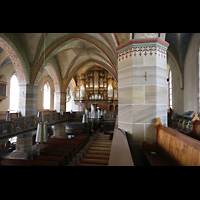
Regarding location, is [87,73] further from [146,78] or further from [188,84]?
[146,78]

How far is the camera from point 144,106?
3.30m

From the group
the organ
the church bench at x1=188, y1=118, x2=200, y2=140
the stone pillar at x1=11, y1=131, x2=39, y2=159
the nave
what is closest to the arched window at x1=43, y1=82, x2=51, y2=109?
the organ

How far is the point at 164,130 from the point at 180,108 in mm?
9384

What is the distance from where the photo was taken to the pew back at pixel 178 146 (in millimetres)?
2037

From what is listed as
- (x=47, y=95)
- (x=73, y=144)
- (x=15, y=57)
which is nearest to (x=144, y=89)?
(x=73, y=144)

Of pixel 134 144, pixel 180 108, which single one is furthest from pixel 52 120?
pixel 180 108

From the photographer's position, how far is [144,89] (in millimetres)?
3311

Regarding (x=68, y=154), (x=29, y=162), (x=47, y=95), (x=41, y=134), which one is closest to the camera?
(x=41, y=134)

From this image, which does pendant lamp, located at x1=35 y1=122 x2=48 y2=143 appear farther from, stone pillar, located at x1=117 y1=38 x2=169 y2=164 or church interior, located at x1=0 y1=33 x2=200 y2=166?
stone pillar, located at x1=117 y1=38 x2=169 y2=164

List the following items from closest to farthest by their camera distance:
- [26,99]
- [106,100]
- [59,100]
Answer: [26,99]
[59,100]
[106,100]

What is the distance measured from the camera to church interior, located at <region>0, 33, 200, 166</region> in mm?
3197

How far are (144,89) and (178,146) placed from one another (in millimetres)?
1392

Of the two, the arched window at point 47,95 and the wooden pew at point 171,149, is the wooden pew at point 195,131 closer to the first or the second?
the wooden pew at point 171,149

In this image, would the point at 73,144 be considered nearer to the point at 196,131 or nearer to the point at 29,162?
the point at 29,162
